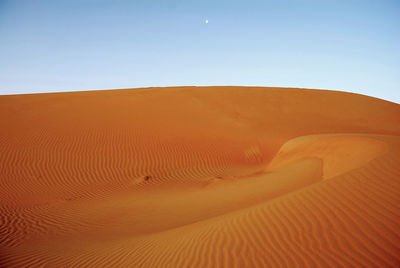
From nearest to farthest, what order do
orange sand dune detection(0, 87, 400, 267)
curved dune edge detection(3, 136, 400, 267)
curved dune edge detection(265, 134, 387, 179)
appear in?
curved dune edge detection(3, 136, 400, 267), orange sand dune detection(0, 87, 400, 267), curved dune edge detection(265, 134, 387, 179)

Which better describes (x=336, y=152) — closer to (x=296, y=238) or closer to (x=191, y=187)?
(x=191, y=187)

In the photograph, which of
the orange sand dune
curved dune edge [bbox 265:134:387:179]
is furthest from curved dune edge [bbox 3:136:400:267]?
curved dune edge [bbox 265:134:387:179]

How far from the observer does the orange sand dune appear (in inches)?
140

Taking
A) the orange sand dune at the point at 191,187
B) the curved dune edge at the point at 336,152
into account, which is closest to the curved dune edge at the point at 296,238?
the orange sand dune at the point at 191,187

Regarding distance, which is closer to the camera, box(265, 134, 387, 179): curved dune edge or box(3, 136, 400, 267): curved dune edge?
box(3, 136, 400, 267): curved dune edge

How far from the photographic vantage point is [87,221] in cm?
721

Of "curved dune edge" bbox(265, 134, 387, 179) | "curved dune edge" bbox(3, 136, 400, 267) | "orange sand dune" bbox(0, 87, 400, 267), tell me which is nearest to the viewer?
"curved dune edge" bbox(3, 136, 400, 267)

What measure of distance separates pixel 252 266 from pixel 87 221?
5.57 metres

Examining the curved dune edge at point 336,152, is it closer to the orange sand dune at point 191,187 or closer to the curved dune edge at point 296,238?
the orange sand dune at point 191,187

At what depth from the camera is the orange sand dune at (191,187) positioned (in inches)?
140

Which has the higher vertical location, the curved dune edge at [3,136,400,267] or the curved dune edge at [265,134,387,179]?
the curved dune edge at [265,134,387,179]

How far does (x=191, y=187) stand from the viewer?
389 inches

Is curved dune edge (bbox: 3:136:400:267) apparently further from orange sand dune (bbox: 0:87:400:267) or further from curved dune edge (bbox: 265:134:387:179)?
curved dune edge (bbox: 265:134:387:179)

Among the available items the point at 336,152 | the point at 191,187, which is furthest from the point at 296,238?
the point at 191,187
